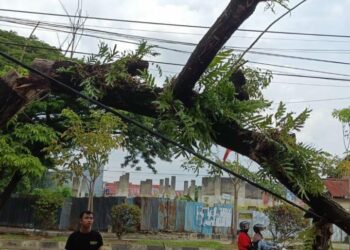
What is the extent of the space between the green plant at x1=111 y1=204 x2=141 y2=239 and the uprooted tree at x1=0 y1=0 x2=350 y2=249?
1845 cm

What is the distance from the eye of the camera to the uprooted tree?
404cm

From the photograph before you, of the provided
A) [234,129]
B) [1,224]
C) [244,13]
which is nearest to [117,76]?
[234,129]

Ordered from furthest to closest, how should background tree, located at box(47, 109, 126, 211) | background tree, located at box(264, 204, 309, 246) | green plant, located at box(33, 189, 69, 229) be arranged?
green plant, located at box(33, 189, 69, 229)
background tree, located at box(264, 204, 309, 246)
background tree, located at box(47, 109, 126, 211)

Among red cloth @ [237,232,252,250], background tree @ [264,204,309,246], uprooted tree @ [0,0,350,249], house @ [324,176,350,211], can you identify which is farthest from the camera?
house @ [324,176,350,211]

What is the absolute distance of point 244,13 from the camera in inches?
131

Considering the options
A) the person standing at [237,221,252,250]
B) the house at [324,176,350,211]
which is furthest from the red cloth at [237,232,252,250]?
the house at [324,176,350,211]

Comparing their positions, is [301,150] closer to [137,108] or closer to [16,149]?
[137,108]

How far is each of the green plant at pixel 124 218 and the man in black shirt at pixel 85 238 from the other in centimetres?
1628

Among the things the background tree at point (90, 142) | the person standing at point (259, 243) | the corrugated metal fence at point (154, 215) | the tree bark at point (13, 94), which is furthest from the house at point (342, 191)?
the tree bark at point (13, 94)

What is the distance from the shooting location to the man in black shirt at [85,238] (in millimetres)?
6102

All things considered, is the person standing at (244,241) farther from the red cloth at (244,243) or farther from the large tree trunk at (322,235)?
the large tree trunk at (322,235)

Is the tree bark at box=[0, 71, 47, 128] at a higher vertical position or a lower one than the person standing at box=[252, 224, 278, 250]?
higher

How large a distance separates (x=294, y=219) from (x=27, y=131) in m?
10.7

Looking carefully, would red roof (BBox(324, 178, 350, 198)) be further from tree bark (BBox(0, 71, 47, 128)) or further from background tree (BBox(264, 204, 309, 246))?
tree bark (BBox(0, 71, 47, 128))
